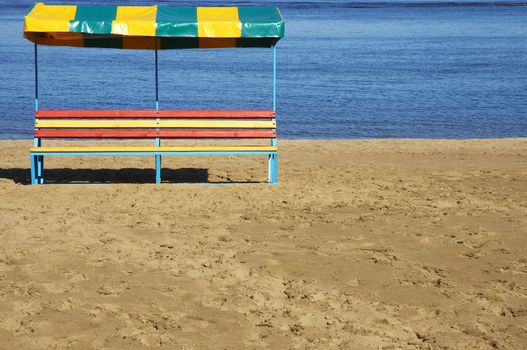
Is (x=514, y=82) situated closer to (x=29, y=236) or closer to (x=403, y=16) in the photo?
(x=29, y=236)

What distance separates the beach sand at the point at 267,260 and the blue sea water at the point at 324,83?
742cm

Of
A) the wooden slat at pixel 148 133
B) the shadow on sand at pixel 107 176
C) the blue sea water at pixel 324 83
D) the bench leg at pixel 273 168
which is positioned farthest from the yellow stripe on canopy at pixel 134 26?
the blue sea water at pixel 324 83

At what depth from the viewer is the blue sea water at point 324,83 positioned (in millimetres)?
19562

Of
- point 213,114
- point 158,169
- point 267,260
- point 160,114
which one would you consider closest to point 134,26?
point 160,114

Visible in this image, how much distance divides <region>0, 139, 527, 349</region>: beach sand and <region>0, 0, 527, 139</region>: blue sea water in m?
Answer: 7.42

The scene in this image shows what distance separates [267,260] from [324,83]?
19.1 m

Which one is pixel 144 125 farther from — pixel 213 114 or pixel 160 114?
pixel 213 114

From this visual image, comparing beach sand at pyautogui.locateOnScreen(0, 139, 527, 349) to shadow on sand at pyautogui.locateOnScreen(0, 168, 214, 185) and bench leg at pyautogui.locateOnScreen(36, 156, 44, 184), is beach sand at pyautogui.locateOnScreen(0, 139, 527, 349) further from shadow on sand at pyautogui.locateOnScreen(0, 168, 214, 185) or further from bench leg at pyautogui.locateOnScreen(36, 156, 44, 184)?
bench leg at pyautogui.locateOnScreen(36, 156, 44, 184)

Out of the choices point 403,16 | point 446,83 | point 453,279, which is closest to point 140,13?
point 453,279

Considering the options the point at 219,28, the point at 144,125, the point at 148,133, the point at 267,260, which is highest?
the point at 219,28

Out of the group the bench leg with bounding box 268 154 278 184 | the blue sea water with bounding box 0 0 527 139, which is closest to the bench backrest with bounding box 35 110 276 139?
the bench leg with bounding box 268 154 278 184

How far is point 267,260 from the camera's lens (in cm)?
730

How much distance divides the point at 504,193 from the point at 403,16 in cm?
5522

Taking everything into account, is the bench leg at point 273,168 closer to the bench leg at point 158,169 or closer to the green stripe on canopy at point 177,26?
the bench leg at point 158,169
